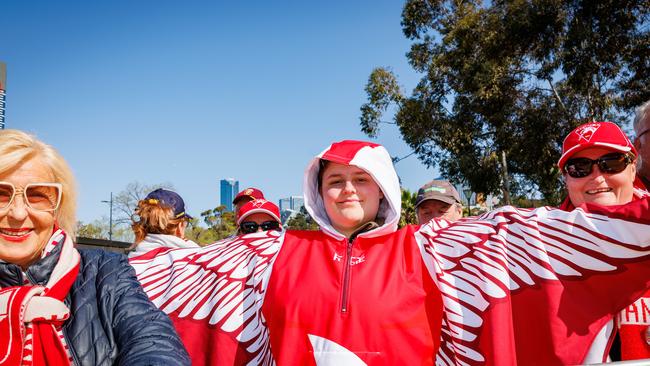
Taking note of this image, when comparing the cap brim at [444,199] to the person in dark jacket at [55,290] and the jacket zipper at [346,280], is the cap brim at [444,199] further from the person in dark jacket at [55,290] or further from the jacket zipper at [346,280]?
the person in dark jacket at [55,290]

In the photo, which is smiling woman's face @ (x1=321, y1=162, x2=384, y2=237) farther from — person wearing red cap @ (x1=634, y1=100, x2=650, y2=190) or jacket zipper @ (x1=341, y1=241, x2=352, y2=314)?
person wearing red cap @ (x1=634, y1=100, x2=650, y2=190)

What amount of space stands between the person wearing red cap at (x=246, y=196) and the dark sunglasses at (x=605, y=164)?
3.31 m

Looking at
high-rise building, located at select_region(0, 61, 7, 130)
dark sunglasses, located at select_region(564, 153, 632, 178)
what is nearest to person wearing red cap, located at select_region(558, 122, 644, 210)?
dark sunglasses, located at select_region(564, 153, 632, 178)

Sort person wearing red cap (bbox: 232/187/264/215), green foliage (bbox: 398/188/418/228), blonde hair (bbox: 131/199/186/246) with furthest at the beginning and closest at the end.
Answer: green foliage (bbox: 398/188/418/228) → person wearing red cap (bbox: 232/187/264/215) → blonde hair (bbox: 131/199/186/246)

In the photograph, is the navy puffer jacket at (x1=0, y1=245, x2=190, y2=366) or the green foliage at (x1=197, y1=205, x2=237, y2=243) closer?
the navy puffer jacket at (x1=0, y1=245, x2=190, y2=366)

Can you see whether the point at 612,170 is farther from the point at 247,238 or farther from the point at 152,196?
the point at 152,196

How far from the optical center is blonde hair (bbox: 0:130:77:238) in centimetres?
207

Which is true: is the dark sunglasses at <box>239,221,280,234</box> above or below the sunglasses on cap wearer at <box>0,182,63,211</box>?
below

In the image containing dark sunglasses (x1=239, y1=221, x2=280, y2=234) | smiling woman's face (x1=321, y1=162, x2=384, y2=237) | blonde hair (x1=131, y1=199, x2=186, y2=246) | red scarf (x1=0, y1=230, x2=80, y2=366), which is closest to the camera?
red scarf (x1=0, y1=230, x2=80, y2=366)

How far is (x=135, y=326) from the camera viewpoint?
203 centimetres

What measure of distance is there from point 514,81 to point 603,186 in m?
13.4

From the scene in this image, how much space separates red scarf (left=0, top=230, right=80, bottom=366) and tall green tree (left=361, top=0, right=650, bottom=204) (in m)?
13.5

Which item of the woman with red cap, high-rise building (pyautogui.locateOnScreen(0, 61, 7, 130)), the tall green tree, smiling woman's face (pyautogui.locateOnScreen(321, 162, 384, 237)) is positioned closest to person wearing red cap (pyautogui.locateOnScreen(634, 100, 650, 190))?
the woman with red cap

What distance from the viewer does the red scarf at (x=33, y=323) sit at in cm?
189
